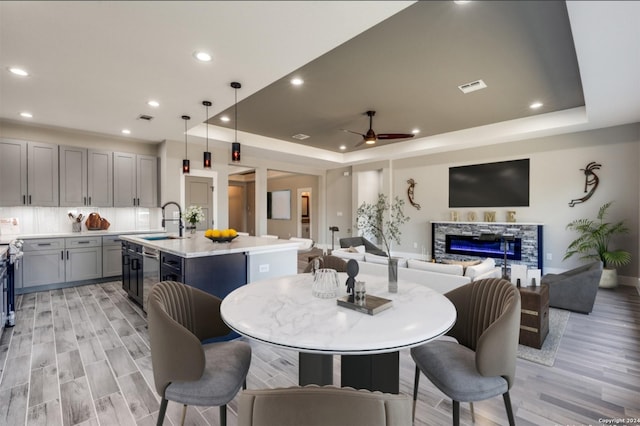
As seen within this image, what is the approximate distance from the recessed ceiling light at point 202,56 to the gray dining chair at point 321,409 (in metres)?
2.76

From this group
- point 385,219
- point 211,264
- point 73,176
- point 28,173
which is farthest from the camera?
point 385,219

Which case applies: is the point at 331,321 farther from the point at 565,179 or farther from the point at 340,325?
the point at 565,179

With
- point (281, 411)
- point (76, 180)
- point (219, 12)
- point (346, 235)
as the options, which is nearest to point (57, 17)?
point (219, 12)

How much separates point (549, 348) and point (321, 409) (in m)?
3.05

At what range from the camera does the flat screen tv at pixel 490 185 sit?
238 inches

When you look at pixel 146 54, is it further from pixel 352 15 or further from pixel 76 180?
pixel 76 180

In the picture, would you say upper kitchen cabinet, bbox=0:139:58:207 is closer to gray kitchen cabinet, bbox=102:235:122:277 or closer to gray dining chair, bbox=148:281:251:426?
gray kitchen cabinet, bbox=102:235:122:277

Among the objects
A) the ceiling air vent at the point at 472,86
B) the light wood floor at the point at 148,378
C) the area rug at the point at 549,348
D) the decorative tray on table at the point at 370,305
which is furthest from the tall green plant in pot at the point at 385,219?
the decorative tray on table at the point at 370,305

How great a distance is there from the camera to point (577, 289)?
3.72 m

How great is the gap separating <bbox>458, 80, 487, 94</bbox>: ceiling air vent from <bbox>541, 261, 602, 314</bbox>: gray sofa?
2637mm

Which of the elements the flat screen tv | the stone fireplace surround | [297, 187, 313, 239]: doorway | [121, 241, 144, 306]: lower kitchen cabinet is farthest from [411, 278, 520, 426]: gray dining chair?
[297, 187, 313, 239]: doorway

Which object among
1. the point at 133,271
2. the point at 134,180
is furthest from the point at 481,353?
the point at 134,180

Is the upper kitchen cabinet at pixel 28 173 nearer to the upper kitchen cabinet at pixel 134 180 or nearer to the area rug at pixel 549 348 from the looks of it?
the upper kitchen cabinet at pixel 134 180

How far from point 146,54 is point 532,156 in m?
6.65
